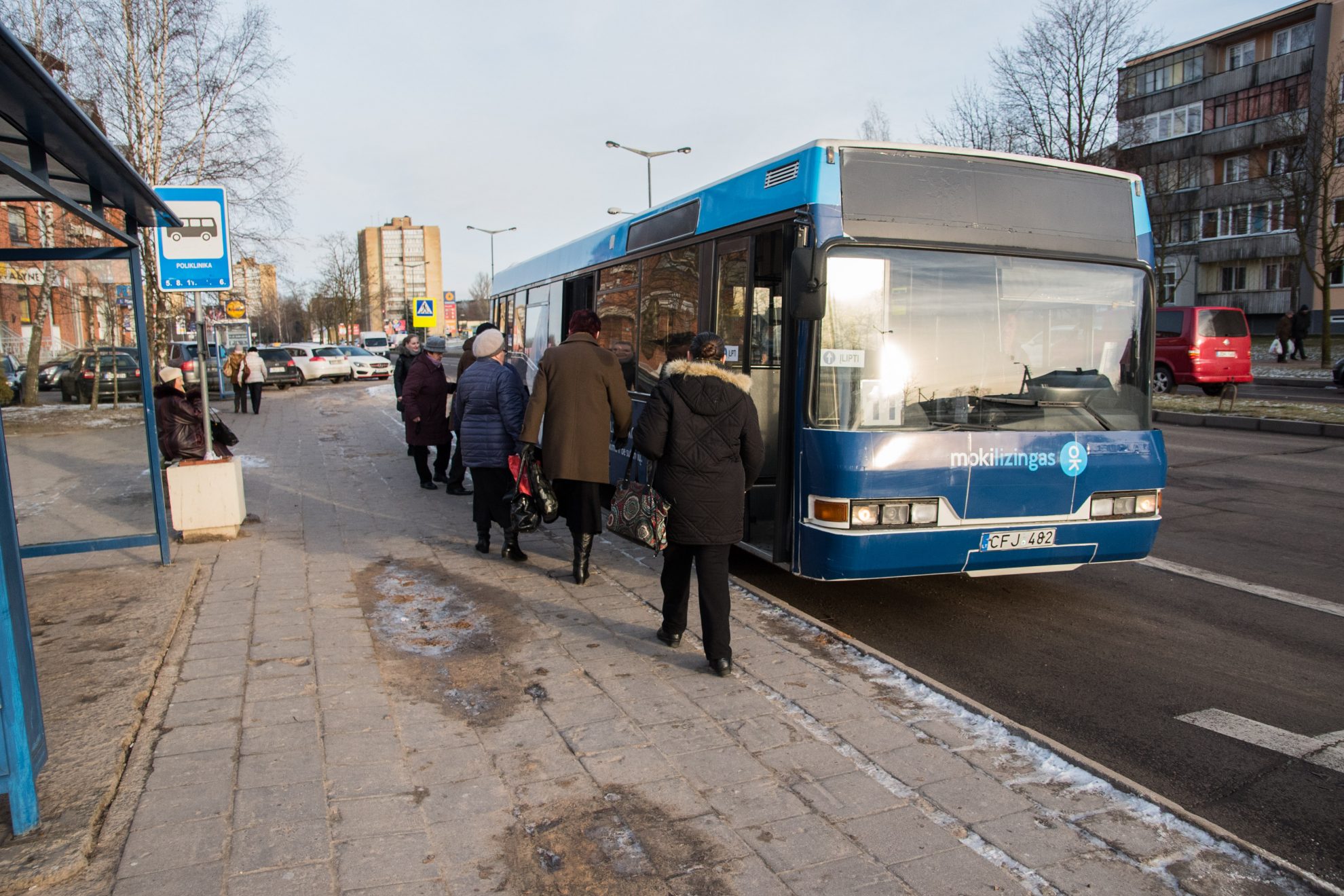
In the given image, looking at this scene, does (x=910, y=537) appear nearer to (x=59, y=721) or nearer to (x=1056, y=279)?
(x=1056, y=279)

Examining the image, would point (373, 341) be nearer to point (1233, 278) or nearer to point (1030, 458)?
point (1233, 278)

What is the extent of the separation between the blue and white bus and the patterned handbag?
1.14 m

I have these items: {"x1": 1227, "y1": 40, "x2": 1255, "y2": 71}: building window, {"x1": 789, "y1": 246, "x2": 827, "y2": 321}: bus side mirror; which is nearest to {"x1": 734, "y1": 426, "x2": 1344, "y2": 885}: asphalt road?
{"x1": 789, "y1": 246, "x2": 827, "y2": 321}: bus side mirror

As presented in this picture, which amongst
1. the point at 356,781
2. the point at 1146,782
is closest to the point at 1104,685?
the point at 1146,782

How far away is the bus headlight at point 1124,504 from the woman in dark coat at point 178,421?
743cm

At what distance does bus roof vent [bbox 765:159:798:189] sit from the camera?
221 inches

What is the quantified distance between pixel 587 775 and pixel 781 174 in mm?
3820

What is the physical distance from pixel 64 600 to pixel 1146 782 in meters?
6.14

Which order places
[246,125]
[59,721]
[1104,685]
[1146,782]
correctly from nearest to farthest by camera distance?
[1146,782] → [59,721] → [1104,685] → [246,125]

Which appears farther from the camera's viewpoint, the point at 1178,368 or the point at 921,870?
the point at 1178,368

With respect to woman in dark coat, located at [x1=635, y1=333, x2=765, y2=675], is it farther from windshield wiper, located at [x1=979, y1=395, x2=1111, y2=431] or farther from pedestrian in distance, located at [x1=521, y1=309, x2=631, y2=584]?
windshield wiper, located at [x1=979, y1=395, x2=1111, y2=431]

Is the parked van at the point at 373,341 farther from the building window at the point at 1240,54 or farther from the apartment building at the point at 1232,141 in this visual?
the building window at the point at 1240,54

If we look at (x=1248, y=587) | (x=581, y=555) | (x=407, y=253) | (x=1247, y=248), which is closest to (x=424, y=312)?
(x=581, y=555)

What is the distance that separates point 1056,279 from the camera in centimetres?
573
